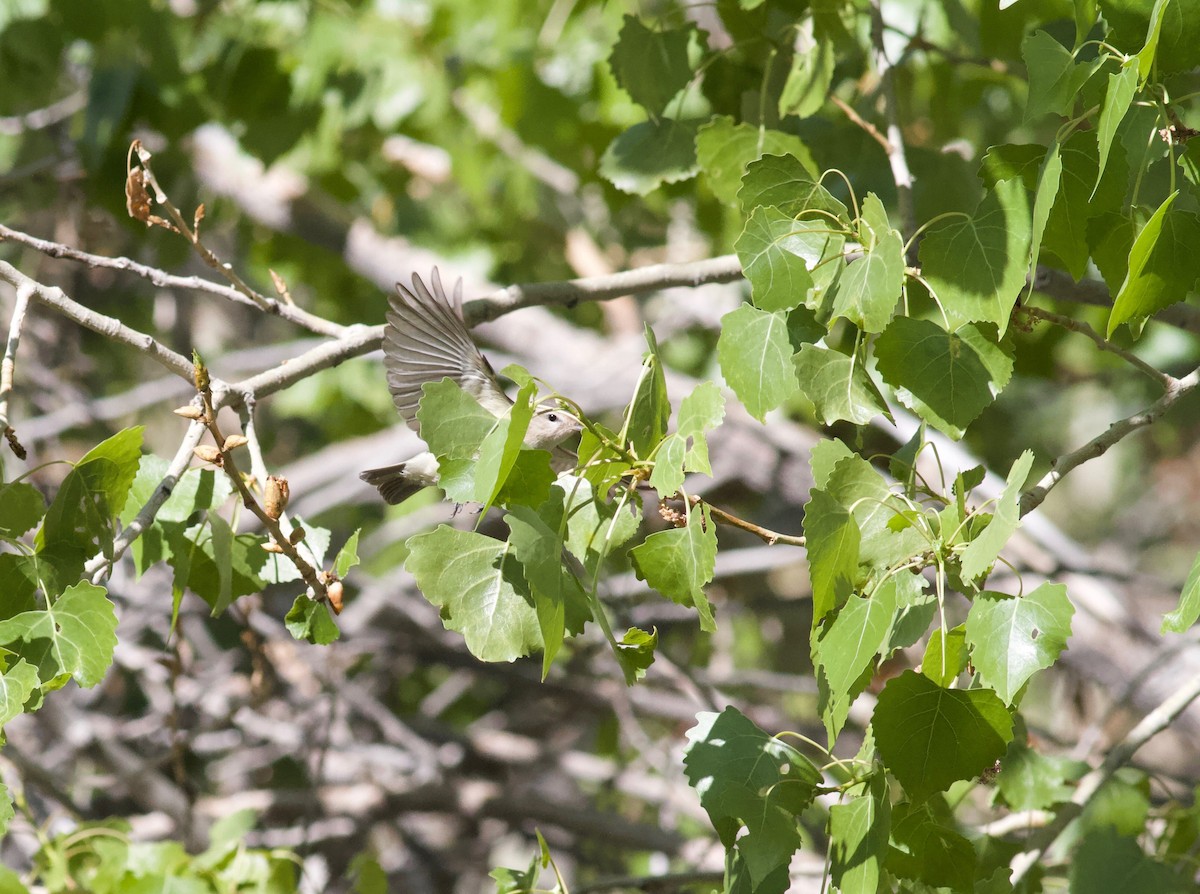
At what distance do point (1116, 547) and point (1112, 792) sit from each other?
4.56 meters

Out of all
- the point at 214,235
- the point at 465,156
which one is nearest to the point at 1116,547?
the point at 465,156

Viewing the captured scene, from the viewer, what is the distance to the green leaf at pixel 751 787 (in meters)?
0.96

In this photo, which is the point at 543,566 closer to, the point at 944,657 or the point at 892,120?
the point at 944,657

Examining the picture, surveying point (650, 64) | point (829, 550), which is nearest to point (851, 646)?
point (829, 550)

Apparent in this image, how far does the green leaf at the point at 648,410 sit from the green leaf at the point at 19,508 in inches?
23.7

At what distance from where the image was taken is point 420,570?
0.99 meters

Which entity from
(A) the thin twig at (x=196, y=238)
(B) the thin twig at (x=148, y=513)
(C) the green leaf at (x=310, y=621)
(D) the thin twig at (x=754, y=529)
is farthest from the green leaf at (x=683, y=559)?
(A) the thin twig at (x=196, y=238)

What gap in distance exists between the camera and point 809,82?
1441mm

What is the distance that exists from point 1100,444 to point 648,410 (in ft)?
1.36

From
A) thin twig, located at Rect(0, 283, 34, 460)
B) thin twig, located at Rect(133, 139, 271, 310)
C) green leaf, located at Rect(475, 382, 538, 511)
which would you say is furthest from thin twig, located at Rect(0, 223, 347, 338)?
green leaf, located at Rect(475, 382, 538, 511)

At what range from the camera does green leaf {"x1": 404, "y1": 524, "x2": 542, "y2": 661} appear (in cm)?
100

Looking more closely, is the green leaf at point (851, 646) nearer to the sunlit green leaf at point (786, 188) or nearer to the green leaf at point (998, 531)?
the green leaf at point (998, 531)

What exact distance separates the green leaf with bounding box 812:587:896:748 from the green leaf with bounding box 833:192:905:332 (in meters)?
0.24

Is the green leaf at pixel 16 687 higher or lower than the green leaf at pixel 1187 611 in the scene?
higher
